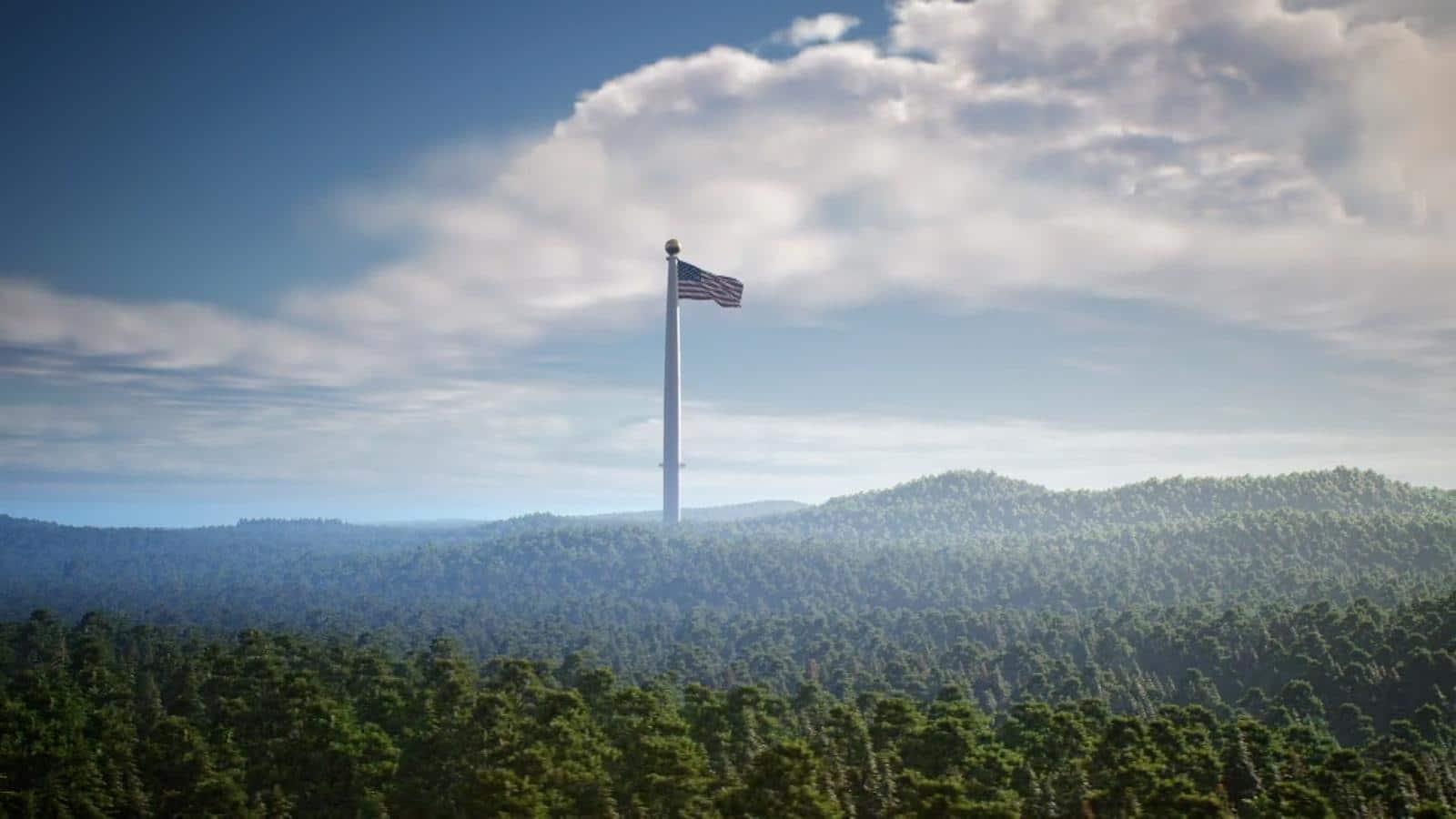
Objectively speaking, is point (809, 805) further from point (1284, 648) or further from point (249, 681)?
point (1284, 648)

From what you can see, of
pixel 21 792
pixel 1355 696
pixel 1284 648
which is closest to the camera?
pixel 21 792

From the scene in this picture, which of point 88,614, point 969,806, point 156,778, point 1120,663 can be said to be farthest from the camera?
point 88,614

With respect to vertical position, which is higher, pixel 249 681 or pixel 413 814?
pixel 249 681

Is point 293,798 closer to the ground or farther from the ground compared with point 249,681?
closer to the ground

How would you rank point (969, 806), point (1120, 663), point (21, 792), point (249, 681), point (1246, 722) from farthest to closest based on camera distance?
point (1120, 663)
point (249, 681)
point (1246, 722)
point (21, 792)
point (969, 806)

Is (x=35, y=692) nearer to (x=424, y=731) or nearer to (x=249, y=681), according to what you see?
(x=249, y=681)

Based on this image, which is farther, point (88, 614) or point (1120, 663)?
point (88, 614)

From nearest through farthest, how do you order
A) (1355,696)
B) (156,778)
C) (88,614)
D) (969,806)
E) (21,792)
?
(969,806) → (21,792) → (156,778) → (1355,696) → (88,614)

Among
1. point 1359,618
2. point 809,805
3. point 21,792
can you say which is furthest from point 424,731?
point 1359,618

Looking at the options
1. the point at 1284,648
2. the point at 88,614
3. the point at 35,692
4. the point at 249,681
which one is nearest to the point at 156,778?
the point at 249,681
